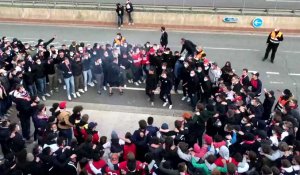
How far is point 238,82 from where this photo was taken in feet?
44.8

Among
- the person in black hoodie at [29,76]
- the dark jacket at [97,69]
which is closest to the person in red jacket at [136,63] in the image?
the dark jacket at [97,69]

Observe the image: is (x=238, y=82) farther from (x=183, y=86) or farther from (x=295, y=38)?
(x=295, y=38)

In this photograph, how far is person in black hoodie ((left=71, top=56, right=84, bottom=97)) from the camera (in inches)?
590

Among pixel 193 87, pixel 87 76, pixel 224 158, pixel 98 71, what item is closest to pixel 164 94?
pixel 193 87

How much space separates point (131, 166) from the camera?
907cm

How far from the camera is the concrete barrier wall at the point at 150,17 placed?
22.2 meters

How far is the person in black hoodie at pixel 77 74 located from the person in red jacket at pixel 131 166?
6.51 m

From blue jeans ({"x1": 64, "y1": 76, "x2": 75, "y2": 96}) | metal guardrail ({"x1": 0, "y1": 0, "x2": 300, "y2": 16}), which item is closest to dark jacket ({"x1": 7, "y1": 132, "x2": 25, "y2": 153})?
blue jeans ({"x1": 64, "y1": 76, "x2": 75, "y2": 96})

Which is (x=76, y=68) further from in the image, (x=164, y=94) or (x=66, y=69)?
(x=164, y=94)

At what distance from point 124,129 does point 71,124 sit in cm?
276

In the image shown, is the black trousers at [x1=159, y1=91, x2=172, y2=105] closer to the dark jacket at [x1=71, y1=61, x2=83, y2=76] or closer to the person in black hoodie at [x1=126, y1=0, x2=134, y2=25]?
the dark jacket at [x1=71, y1=61, x2=83, y2=76]

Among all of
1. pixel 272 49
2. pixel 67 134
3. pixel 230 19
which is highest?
pixel 230 19

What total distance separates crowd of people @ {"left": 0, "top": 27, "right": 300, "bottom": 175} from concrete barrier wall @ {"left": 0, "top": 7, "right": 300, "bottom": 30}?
5.92 meters

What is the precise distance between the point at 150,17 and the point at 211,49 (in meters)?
4.68
